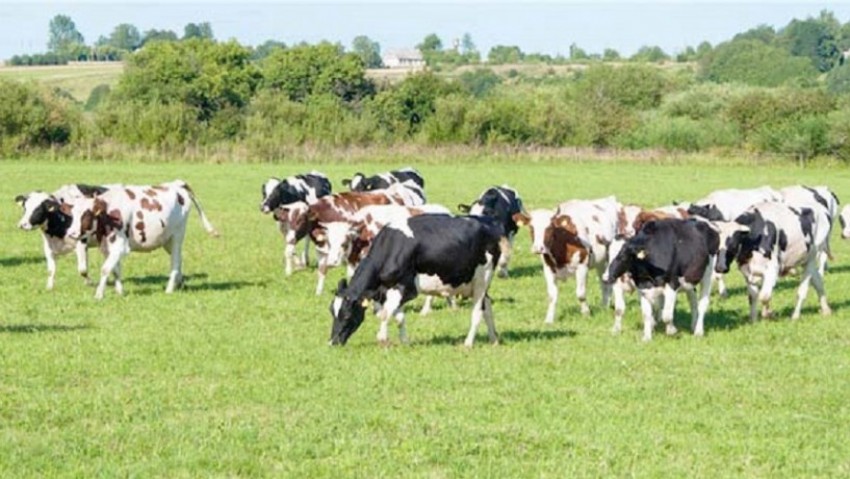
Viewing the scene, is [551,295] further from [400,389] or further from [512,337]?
[400,389]

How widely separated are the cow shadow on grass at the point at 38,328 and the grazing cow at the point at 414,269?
12.4 ft

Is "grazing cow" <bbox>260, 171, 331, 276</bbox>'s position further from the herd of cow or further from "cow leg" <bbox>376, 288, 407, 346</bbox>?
"cow leg" <bbox>376, 288, 407, 346</bbox>

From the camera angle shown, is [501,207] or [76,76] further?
[76,76]

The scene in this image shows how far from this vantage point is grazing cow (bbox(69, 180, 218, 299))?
68.3 feet

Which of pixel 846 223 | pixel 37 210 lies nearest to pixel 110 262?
pixel 37 210

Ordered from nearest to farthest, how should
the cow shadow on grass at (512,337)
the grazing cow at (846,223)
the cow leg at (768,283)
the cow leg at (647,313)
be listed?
the cow shadow on grass at (512,337) < the cow leg at (647,313) < the cow leg at (768,283) < the grazing cow at (846,223)

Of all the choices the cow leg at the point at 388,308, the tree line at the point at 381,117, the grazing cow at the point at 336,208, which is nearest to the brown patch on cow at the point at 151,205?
the grazing cow at the point at 336,208

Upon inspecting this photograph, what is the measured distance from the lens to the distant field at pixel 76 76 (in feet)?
516

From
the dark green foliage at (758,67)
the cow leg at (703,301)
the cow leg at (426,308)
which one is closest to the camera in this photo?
the cow leg at (703,301)

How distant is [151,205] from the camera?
2162cm

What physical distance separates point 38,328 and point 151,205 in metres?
4.60

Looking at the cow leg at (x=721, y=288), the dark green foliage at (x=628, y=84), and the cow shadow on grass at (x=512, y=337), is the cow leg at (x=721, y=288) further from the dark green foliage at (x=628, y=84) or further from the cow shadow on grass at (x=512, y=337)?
the dark green foliage at (x=628, y=84)

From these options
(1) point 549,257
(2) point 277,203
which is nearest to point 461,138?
(2) point 277,203

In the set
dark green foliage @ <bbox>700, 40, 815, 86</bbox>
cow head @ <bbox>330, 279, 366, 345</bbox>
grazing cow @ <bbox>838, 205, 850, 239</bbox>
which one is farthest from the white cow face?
dark green foliage @ <bbox>700, 40, 815, 86</bbox>
